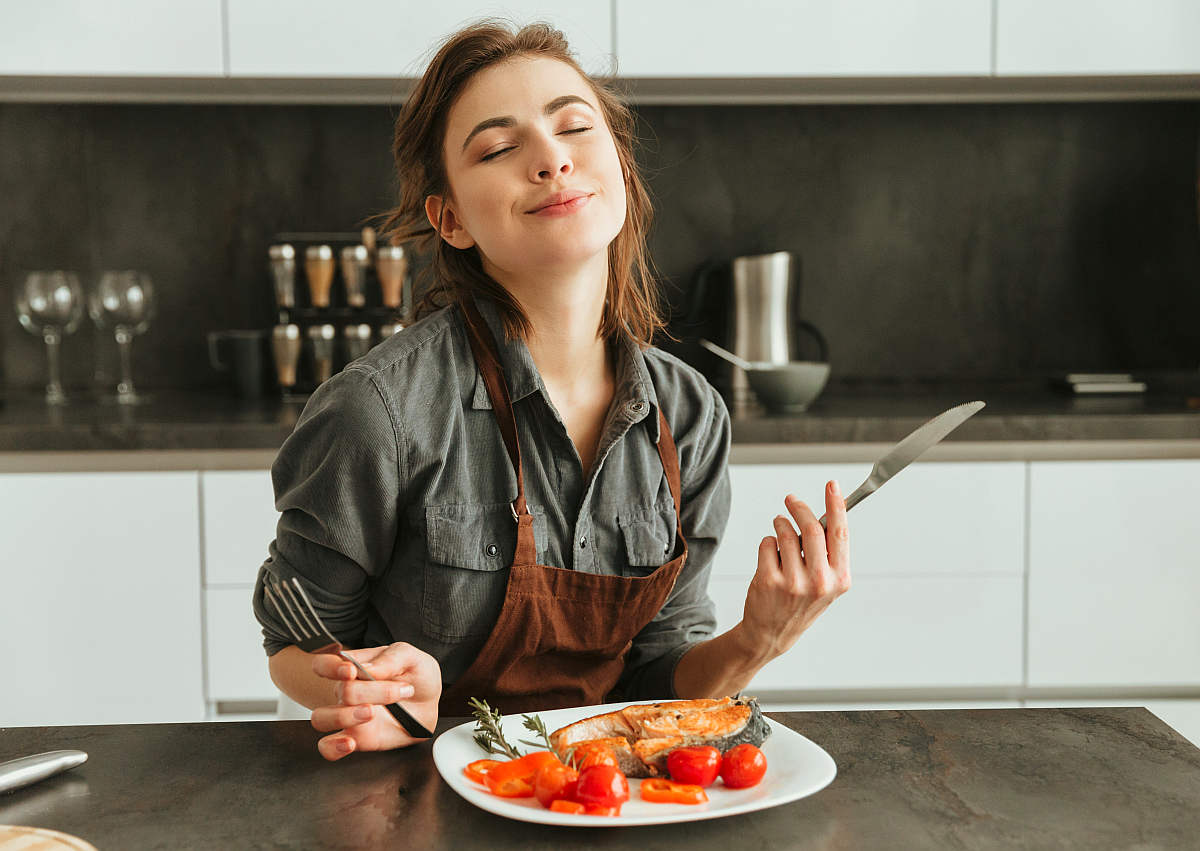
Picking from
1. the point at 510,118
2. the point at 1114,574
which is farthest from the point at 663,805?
the point at 1114,574

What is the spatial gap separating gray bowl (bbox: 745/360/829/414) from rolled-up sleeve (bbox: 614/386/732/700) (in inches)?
33.6

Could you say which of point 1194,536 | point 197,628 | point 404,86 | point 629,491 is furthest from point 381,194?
point 1194,536

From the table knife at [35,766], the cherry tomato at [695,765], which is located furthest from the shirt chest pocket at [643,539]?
the table knife at [35,766]

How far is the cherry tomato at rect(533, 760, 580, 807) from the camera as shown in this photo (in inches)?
27.2

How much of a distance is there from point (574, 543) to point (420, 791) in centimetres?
43

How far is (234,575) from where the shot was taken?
1.99 m

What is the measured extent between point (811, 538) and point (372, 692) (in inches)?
13.5

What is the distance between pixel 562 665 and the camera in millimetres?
1153

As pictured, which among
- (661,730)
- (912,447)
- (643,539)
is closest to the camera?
(661,730)

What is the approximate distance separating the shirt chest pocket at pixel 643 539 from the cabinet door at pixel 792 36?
4.10 ft

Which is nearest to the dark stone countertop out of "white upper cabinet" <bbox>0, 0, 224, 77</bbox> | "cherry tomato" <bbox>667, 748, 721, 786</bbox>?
"white upper cabinet" <bbox>0, 0, 224, 77</bbox>

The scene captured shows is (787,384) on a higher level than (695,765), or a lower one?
higher

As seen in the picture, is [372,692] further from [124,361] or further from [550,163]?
[124,361]

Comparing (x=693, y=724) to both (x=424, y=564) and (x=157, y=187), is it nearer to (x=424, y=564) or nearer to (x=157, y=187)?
(x=424, y=564)
